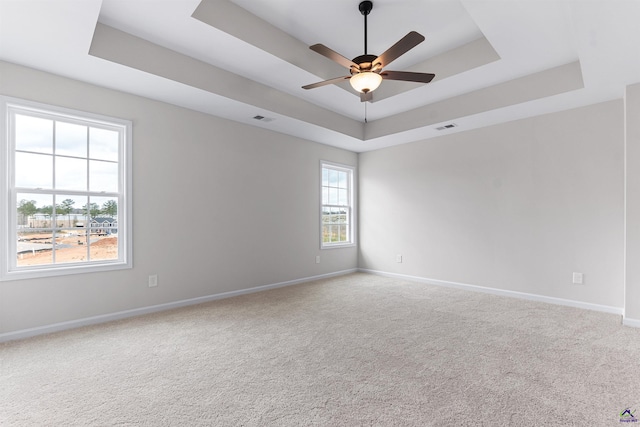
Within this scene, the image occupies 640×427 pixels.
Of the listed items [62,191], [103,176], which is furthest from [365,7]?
[62,191]

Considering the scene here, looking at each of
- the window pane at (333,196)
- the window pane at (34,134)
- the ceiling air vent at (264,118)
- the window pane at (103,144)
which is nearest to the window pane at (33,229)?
the window pane at (34,134)

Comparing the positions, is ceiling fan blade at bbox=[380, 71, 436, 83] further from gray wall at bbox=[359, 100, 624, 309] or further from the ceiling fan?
gray wall at bbox=[359, 100, 624, 309]

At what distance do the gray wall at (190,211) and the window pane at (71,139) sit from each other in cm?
23

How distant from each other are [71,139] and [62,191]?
22.1 inches

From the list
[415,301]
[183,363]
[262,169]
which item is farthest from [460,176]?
[183,363]

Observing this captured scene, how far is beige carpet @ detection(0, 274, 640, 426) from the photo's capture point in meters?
1.80

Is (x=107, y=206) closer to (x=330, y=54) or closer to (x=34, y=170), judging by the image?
(x=34, y=170)

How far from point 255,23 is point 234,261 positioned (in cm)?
300

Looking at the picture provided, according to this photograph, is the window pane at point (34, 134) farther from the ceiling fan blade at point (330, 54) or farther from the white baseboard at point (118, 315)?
the ceiling fan blade at point (330, 54)

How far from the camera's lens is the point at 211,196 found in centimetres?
→ 425

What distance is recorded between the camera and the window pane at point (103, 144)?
3.41 metres

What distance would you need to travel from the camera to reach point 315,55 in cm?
361

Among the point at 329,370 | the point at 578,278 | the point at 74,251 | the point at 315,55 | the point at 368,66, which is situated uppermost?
the point at 315,55

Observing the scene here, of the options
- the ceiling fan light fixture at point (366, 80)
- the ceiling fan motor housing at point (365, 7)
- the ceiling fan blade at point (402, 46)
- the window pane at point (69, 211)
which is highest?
the ceiling fan motor housing at point (365, 7)
